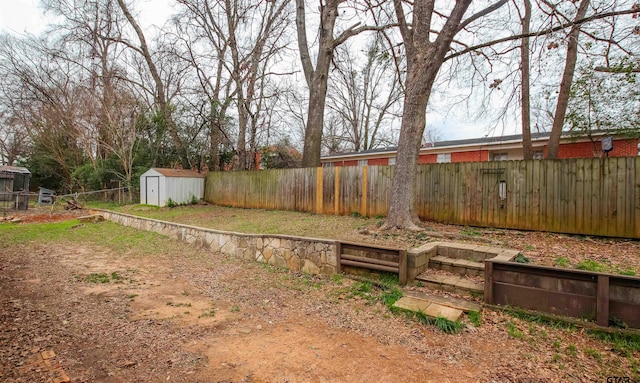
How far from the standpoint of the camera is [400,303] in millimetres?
3527

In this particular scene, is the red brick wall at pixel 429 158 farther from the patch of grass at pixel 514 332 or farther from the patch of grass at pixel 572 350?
the patch of grass at pixel 572 350

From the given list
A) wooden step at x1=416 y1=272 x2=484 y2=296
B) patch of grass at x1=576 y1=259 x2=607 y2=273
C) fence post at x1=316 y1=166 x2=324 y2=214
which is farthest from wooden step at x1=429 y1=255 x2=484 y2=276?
fence post at x1=316 y1=166 x2=324 y2=214

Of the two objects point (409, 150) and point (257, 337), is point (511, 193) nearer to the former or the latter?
point (409, 150)

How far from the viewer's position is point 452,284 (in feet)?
12.6

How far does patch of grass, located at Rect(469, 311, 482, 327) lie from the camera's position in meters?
3.10

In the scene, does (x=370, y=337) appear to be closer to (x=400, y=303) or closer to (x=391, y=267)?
(x=400, y=303)

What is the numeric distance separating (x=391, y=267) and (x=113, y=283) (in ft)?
12.5

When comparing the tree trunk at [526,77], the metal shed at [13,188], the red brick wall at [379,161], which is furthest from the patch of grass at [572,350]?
the metal shed at [13,188]

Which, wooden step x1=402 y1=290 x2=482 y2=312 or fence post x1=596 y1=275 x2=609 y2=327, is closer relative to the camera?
fence post x1=596 y1=275 x2=609 y2=327

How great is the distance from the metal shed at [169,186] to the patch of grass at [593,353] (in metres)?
13.2

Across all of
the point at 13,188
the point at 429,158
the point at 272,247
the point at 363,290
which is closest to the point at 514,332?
the point at 363,290

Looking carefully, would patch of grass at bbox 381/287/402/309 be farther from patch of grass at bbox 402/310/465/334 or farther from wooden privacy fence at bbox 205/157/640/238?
wooden privacy fence at bbox 205/157/640/238

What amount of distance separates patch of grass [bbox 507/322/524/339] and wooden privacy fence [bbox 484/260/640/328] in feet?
1.15

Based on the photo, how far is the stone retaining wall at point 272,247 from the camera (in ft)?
15.9
